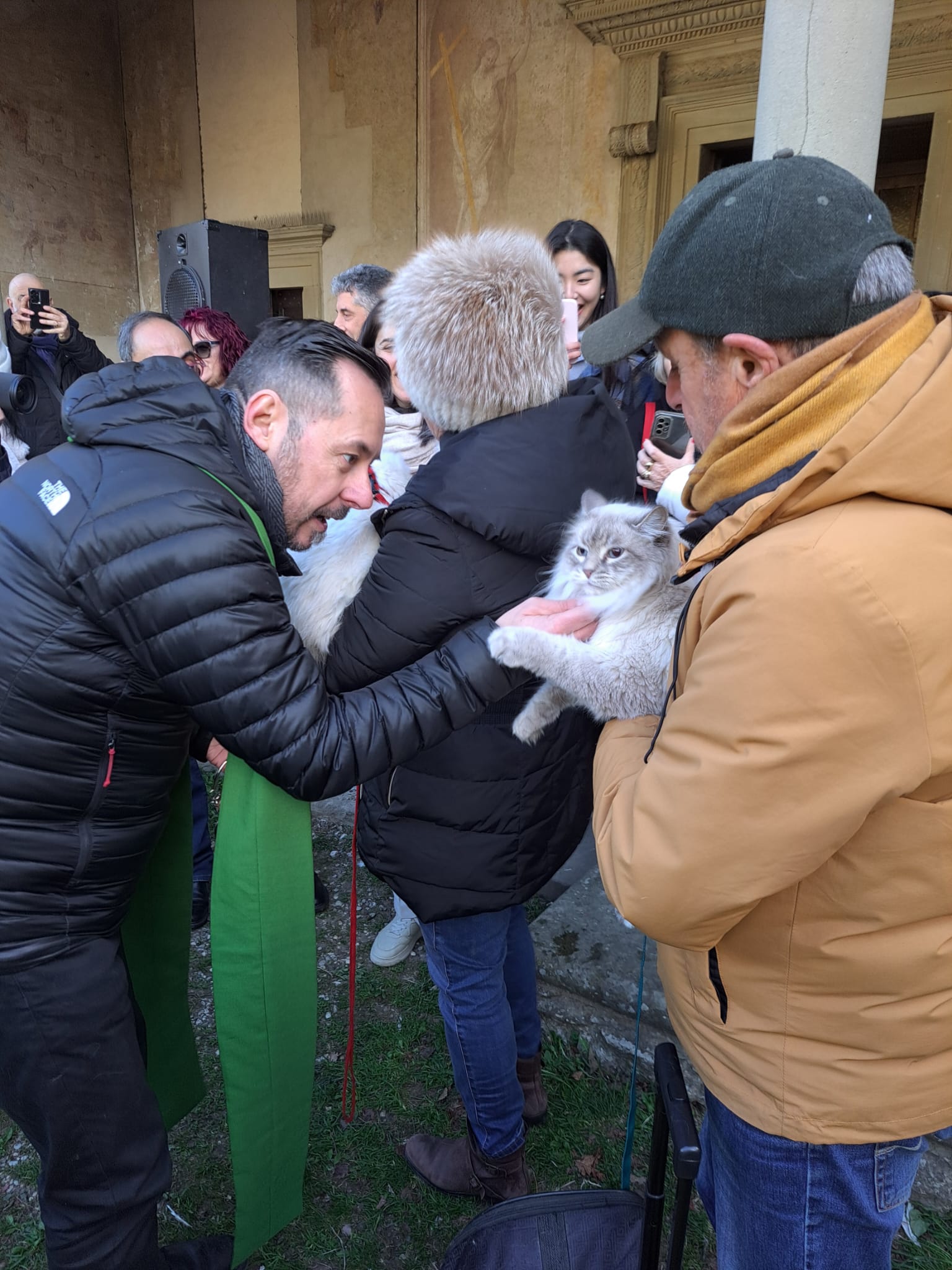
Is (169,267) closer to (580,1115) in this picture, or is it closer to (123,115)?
(123,115)

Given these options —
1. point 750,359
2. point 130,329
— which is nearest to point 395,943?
point 750,359

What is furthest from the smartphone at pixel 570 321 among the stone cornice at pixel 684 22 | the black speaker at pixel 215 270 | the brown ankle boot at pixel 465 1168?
the stone cornice at pixel 684 22

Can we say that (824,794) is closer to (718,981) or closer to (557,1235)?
(718,981)

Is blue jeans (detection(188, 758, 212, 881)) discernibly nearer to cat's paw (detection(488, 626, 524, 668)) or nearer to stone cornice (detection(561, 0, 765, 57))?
cat's paw (detection(488, 626, 524, 668))

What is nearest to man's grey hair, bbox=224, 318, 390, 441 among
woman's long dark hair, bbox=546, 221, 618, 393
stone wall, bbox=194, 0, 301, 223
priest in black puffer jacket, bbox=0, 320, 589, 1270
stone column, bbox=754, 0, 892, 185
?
priest in black puffer jacket, bbox=0, 320, 589, 1270

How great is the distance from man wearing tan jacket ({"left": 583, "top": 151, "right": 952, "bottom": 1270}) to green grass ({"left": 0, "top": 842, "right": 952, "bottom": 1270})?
1320 mm

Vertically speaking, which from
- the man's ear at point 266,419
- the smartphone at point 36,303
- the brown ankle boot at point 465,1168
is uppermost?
the smartphone at point 36,303

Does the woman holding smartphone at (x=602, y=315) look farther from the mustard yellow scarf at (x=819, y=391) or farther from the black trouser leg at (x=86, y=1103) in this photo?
the black trouser leg at (x=86, y=1103)

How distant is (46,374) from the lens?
562 centimetres

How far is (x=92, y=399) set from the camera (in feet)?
5.24

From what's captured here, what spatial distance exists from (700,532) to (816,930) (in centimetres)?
62

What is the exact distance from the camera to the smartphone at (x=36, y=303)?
5.44m

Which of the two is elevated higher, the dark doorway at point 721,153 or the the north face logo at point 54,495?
the dark doorway at point 721,153

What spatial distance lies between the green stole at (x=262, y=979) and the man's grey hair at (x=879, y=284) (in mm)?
1065
